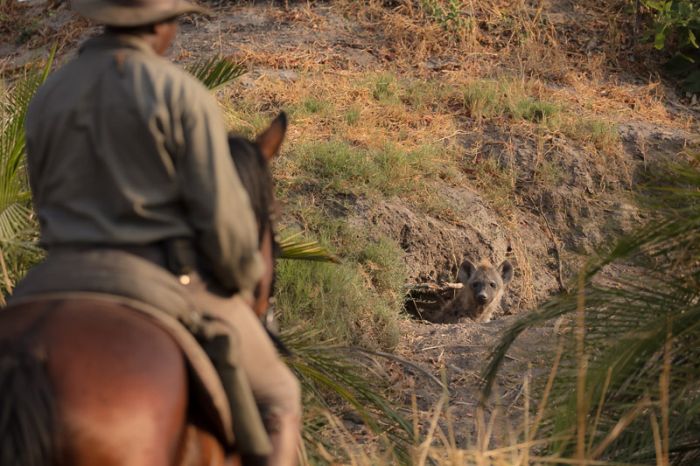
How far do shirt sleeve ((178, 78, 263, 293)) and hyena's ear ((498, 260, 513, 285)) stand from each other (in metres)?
9.76

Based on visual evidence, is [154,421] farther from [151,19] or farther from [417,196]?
[417,196]

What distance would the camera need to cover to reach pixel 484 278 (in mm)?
13422

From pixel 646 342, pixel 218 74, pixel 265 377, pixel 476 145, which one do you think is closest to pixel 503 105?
pixel 476 145

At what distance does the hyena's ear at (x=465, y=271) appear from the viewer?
44.8 ft

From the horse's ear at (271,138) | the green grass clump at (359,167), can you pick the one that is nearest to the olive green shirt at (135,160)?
the horse's ear at (271,138)

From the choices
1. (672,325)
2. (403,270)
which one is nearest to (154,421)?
(672,325)

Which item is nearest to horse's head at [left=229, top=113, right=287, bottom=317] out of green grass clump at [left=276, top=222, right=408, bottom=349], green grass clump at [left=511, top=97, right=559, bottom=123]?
green grass clump at [left=276, top=222, right=408, bottom=349]

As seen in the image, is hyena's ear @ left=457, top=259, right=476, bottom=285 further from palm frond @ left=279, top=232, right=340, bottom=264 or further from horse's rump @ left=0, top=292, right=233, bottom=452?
horse's rump @ left=0, top=292, right=233, bottom=452

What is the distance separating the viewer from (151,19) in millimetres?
4098

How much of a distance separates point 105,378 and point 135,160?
848 millimetres

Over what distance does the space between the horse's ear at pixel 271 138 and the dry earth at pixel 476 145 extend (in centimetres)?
548

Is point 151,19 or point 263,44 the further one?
point 263,44

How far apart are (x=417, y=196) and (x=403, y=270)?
4.49 feet

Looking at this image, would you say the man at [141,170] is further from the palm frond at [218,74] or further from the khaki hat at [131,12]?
the palm frond at [218,74]
